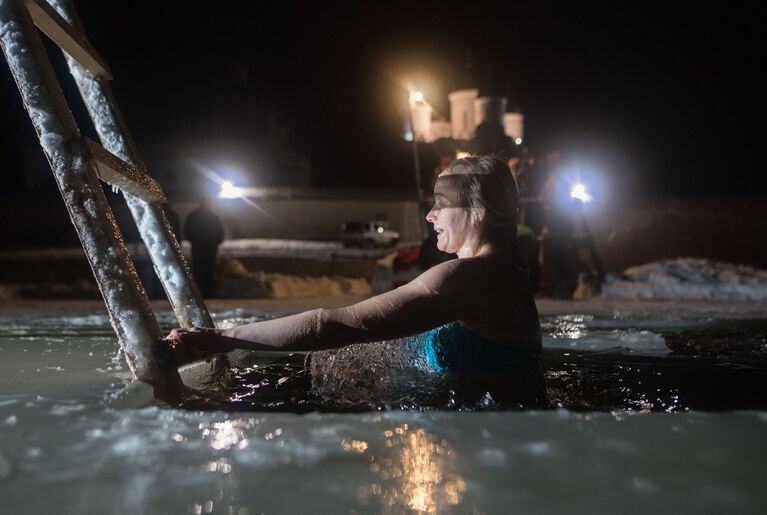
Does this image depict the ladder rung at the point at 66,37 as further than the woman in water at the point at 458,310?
Yes

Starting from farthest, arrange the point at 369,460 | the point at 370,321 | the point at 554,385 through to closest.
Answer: the point at 554,385, the point at 370,321, the point at 369,460

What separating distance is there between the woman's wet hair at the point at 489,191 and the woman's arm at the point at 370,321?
274 millimetres

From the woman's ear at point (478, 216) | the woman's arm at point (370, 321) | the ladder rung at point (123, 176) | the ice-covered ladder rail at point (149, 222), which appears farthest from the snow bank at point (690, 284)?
the ladder rung at point (123, 176)

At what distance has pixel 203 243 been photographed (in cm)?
1045

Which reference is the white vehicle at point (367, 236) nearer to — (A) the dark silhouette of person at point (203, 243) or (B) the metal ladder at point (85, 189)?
(A) the dark silhouette of person at point (203, 243)

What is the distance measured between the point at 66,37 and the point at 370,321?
1801mm

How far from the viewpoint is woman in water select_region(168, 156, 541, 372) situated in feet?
8.01

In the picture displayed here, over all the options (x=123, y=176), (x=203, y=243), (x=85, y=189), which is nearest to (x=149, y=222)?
(x=123, y=176)

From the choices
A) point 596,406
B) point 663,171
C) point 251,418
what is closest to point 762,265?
point 663,171

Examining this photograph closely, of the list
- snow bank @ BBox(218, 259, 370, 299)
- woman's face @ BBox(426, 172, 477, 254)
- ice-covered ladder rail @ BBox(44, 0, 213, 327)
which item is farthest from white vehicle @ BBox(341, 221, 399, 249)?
woman's face @ BBox(426, 172, 477, 254)

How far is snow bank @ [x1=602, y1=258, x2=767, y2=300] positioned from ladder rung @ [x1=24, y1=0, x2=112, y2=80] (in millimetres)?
A: 8085

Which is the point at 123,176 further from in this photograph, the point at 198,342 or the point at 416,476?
the point at 416,476

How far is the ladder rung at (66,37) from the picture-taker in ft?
8.61

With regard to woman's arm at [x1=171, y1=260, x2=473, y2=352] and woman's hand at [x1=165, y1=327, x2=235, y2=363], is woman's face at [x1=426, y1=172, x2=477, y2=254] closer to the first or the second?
woman's arm at [x1=171, y1=260, x2=473, y2=352]
